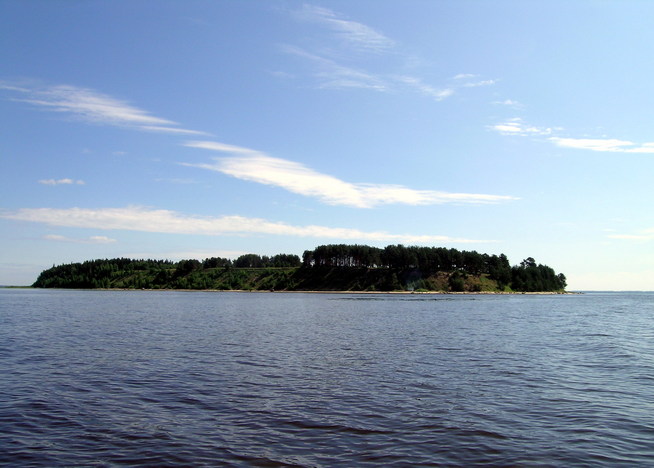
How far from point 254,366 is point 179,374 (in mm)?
5106

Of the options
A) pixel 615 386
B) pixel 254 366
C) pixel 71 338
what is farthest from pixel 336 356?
pixel 71 338

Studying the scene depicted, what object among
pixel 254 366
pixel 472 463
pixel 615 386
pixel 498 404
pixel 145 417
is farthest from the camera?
pixel 254 366

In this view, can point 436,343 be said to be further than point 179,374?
Yes

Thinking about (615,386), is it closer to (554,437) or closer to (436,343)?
(554,437)

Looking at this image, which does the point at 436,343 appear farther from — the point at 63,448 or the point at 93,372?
the point at 63,448

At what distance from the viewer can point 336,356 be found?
122ft

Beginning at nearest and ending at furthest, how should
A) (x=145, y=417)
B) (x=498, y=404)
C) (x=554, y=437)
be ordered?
(x=554, y=437), (x=145, y=417), (x=498, y=404)

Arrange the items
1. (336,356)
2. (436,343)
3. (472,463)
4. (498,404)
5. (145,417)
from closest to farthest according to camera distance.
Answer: (472,463) < (145,417) < (498,404) < (336,356) < (436,343)

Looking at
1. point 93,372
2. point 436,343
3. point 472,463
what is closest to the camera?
point 472,463

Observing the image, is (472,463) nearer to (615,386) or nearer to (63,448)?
(63,448)

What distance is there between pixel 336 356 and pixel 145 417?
62.8 feet

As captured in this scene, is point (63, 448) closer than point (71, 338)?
Yes

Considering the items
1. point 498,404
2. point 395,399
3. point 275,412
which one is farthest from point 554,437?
point 275,412

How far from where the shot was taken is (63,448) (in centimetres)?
1631
